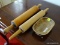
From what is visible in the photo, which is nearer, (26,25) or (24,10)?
(26,25)

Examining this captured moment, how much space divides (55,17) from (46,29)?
151 mm

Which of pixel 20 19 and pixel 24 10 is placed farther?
pixel 24 10

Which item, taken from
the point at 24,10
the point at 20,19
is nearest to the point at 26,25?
the point at 20,19

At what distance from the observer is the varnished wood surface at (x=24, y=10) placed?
596 mm

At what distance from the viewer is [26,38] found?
2.01ft

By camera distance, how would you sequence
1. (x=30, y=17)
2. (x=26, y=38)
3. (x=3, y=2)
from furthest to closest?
(x=3, y=2), (x=30, y=17), (x=26, y=38)

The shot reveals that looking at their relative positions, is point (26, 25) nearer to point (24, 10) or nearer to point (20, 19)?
point (20, 19)

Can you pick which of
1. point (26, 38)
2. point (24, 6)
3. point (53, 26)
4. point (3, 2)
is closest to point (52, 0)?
point (24, 6)

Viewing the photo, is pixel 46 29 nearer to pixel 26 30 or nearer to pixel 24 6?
pixel 26 30

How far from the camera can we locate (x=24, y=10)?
2.67 feet

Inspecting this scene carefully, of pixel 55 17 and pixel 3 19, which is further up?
pixel 3 19

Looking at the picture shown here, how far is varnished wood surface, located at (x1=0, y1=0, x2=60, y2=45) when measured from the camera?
596 millimetres

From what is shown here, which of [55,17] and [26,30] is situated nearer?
[26,30]

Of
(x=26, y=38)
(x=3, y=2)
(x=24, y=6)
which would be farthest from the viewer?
(x=3, y=2)
